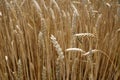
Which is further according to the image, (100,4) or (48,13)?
(100,4)

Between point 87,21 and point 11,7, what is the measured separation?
12.8 inches

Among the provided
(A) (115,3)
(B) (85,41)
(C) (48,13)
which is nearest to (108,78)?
(B) (85,41)

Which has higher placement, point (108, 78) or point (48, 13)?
point (48, 13)

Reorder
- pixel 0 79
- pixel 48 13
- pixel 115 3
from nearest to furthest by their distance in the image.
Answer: pixel 0 79
pixel 48 13
pixel 115 3

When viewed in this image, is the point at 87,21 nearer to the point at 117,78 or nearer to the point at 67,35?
the point at 67,35

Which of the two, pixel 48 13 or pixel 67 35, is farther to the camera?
pixel 48 13

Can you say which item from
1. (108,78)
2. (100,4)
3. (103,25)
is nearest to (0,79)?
(108,78)

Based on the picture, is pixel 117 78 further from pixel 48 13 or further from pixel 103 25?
pixel 48 13

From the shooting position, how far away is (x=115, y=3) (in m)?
1.42

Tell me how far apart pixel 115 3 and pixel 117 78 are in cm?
52

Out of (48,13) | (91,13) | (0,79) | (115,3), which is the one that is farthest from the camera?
(115,3)

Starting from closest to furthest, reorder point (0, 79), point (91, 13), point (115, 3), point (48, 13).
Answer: point (0, 79) → point (91, 13) → point (48, 13) → point (115, 3)

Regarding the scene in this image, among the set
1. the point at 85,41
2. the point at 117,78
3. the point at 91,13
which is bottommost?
the point at 117,78

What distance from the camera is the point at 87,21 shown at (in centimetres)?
114
